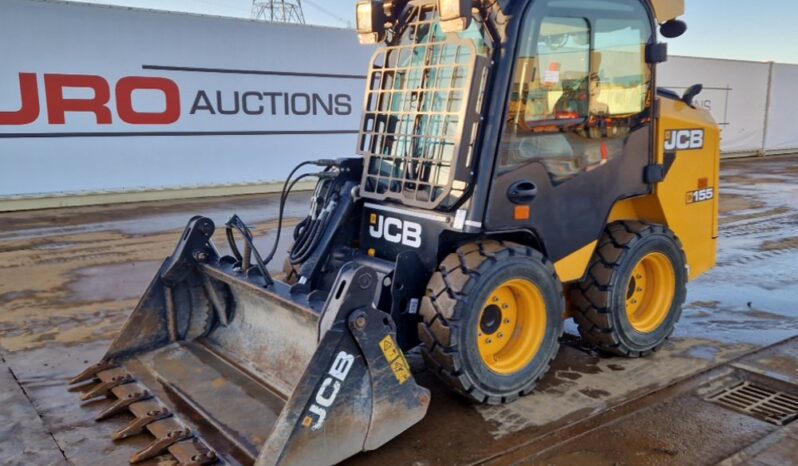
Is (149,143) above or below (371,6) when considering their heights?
below

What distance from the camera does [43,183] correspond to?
33.3 feet

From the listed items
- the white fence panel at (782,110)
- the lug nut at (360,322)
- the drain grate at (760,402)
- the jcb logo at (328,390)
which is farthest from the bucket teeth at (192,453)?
the white fence panel at (782,110)

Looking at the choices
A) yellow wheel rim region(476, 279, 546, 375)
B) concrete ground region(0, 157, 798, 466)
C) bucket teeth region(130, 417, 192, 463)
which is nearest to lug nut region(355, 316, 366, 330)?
concrete ground region(0, 157, 798, 466)

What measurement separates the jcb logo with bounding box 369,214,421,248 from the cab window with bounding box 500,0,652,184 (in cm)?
61

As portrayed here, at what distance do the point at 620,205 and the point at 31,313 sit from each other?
4.50m

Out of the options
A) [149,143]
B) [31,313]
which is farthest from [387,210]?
[149,143]

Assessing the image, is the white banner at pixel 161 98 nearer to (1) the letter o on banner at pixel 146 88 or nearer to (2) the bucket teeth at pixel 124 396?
(1) the letter o on banner at pixel 146 88

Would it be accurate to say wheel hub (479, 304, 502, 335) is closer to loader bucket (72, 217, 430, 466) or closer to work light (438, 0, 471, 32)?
loader bucket (72, 217, 430, 466)

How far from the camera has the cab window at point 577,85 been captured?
3.37m

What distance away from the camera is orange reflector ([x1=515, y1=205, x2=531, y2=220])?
11.2ft

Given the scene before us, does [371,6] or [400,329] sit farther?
[371,6]

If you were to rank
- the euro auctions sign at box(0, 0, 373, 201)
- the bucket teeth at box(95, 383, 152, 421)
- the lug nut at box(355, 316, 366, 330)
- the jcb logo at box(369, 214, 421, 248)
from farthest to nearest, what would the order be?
the euro auctions sign at box(0, 0, 373, 201), the jcb logo at box(369, 214, 421, 248), the bucket teeth at box(95, 383, 152, 421), the lug nut at box(355, 316, 366, 330)

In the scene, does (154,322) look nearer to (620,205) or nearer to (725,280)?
Answer: (620,205)

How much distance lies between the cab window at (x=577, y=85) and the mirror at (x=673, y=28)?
0.85 ft
